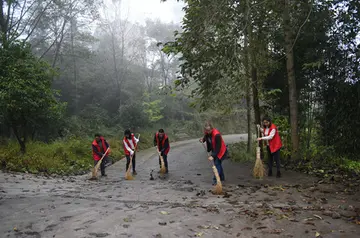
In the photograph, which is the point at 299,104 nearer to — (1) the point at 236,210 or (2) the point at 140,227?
(1) the point at 236,210

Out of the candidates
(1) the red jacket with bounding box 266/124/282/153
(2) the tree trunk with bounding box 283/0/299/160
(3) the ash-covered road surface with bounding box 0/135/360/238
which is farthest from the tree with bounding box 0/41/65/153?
(2) the tree trunk with bounding box 283/0/299/160

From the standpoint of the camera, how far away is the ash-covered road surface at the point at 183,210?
4328mm

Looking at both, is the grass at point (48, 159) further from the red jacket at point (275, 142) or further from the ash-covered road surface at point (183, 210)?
the red jacket at point (275, 142)

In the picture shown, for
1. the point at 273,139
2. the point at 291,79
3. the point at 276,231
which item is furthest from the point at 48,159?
the point at 276,231

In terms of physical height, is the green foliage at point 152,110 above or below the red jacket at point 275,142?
above

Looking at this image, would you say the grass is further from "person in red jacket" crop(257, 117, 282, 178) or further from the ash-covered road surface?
"person in red jacket" crop(257, 117, 282, 178)

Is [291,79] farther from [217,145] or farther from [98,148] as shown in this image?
[98,148]

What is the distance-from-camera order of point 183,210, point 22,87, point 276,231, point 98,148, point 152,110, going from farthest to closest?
point 152,110
point 22,87
point 98,148
point 183,210
point 276,231

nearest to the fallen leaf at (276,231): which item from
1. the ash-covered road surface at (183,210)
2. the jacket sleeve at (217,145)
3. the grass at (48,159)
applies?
the ash-covered road surface at (183,210)

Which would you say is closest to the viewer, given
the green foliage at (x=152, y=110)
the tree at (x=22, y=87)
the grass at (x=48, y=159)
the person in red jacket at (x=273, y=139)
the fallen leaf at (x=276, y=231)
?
the fallen leaf at (x=276, y=231)

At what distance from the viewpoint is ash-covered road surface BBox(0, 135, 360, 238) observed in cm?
433

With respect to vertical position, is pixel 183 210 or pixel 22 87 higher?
pixel 22 87

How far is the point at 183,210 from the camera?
5.36 metres

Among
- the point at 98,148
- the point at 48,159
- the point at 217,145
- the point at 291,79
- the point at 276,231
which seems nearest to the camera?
the point at 276,231
